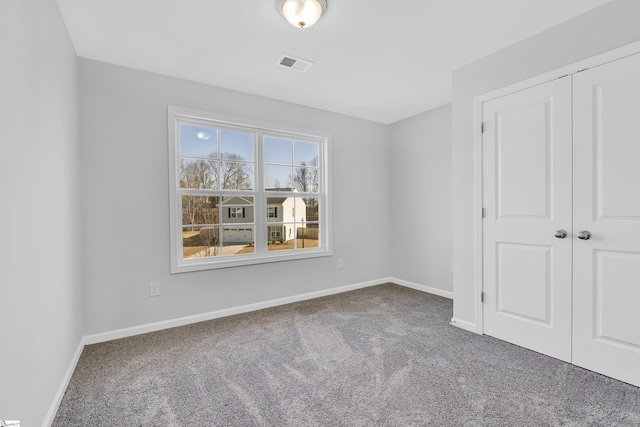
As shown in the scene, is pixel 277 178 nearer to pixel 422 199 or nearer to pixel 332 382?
pixel 422 199

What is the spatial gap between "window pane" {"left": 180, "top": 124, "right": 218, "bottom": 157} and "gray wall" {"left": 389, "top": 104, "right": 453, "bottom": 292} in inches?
108

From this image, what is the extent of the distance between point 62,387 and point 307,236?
2784mm

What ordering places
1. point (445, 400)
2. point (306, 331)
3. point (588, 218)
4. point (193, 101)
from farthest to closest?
point (193, 101) < point (306, 331) < point (588, 218) < point (445, 400)

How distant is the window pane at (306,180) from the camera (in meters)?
4.02

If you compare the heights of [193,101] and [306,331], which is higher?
[193,101]

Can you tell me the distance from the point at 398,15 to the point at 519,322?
104 inches

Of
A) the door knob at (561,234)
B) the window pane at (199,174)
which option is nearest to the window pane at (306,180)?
the window pane at (199,174)

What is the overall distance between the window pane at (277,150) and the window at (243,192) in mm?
12

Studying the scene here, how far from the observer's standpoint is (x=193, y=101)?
3.18 m

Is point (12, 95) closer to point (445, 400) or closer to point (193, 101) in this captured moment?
point (193, 101)

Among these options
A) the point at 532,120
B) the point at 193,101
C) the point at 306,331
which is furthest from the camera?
the point at 193,101

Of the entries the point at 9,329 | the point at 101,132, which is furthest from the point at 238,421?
the point at 101,132

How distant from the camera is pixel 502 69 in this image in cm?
263

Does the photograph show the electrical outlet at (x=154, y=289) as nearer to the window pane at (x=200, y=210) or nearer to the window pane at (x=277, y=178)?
the window pane at (x=200, y=210)
